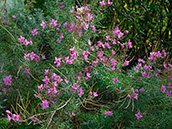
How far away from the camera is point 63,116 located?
76.8 inches

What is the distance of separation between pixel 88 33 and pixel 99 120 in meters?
0.93

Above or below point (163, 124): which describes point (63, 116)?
above

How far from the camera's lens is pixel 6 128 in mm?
2109

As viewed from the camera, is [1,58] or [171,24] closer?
[1,58]

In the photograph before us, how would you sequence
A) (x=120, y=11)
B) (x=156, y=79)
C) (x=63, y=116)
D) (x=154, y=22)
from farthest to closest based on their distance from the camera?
(x=154, y=22) → (x=120, y=11) → (x=156, y=79) → (x=63, y=116)

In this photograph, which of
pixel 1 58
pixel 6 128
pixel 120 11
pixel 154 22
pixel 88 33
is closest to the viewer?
pixel 6 128

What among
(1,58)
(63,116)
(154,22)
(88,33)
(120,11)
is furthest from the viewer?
(154,22)

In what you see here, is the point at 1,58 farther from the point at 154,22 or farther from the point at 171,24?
the point at 171,24

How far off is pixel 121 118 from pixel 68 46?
844 mm

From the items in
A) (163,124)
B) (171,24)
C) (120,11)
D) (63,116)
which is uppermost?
(120,11)

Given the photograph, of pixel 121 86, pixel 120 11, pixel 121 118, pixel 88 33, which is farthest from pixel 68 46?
pixel 120 11

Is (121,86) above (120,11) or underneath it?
underneath

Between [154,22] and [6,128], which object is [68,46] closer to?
[6,128]

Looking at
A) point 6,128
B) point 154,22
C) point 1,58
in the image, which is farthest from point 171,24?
point 6,128
